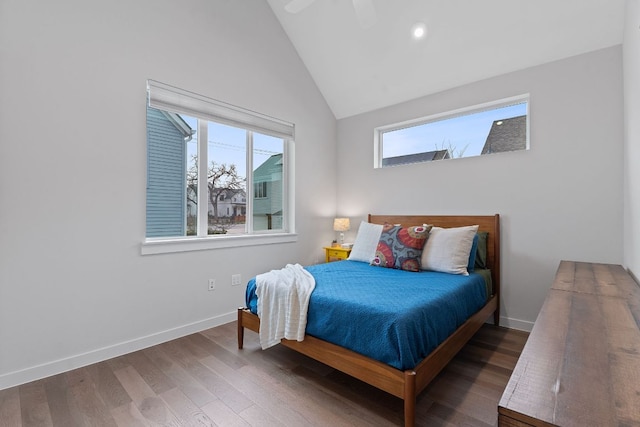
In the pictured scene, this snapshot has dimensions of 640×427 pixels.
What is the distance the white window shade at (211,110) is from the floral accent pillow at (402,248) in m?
1.73

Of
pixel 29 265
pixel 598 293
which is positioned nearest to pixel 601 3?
pixel 598 293

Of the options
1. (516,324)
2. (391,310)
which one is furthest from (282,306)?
(516,324)

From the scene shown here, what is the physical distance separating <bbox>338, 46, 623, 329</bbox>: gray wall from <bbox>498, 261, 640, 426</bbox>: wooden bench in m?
1.24

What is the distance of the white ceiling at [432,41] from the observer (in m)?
2.42

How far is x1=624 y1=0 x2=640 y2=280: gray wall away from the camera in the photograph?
1.79 meters

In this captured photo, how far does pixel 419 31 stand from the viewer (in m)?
2.91

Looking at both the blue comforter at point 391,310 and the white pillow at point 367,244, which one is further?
the white pillow at point 367,244

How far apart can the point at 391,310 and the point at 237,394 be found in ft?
3.52

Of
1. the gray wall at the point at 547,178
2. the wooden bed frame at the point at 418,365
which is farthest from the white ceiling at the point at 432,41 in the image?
the wooden bed frame at the point at 418,365

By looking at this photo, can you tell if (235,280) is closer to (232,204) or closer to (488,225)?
(232,204)

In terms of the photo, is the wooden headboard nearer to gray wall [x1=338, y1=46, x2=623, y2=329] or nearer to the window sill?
gray wall [x1=338, y1=46, x2=623, y2=329]

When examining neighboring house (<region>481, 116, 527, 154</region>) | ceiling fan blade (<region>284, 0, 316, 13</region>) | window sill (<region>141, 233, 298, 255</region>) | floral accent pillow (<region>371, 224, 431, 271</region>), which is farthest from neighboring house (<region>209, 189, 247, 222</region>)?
neighboring house (<region>481, 116, 527, 154</region>)

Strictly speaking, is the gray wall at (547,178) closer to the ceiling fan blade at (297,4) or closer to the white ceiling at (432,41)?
the white ceiling at (432,41)

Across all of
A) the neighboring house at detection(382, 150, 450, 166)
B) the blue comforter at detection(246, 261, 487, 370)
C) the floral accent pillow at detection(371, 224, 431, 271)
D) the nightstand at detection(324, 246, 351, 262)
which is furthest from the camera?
the nightstand at detection(324, 246, 351, 262)
